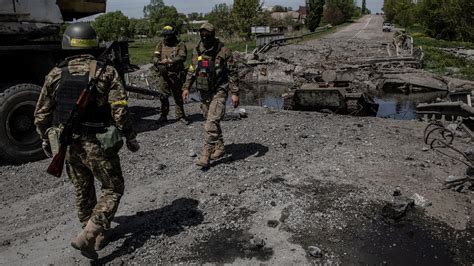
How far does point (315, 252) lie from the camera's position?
394cm

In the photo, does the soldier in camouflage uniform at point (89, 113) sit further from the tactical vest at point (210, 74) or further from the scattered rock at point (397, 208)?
the scattered rock at point (397, 208)

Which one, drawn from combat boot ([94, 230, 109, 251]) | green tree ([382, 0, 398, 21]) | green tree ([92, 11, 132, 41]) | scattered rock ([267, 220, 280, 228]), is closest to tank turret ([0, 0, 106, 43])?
combat boot ([94, 230, 109, 251])

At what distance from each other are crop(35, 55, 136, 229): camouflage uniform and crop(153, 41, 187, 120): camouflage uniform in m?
4.59

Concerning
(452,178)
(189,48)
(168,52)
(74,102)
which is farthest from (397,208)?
(189,48)

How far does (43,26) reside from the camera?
701 centimetres

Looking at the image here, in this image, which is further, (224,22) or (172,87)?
(224,22)

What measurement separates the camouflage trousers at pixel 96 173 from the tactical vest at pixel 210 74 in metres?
2.56

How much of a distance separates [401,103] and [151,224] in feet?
47.5

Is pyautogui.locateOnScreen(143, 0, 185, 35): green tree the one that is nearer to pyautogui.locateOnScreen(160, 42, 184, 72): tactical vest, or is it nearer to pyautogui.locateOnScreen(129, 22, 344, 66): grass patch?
pyautogui.locateOnScreen(129, 22, 344, 66): grass patch

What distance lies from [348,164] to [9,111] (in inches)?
206

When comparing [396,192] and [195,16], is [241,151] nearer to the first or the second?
[396,192]

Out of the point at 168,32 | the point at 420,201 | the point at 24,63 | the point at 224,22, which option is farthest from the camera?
the point at 224,22

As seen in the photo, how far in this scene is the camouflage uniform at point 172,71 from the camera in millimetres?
8320

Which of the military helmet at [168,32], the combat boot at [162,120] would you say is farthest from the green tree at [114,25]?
the military helmet at [168,32]
